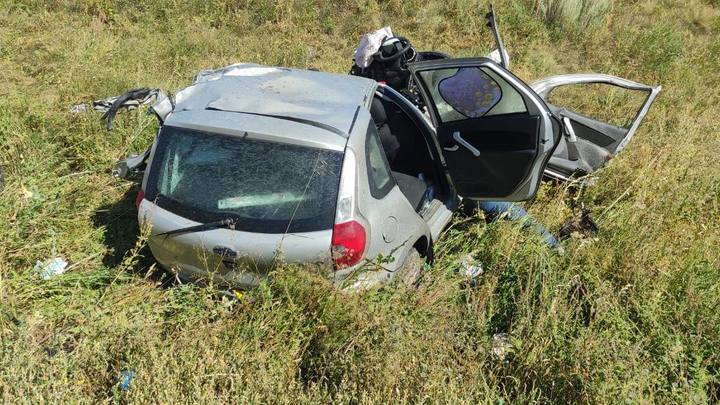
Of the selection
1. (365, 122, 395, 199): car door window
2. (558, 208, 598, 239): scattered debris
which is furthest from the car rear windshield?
(558, 208, 598, 239): scattered debris

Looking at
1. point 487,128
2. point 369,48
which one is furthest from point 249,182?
point 369,48

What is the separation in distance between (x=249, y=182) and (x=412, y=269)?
50.9 inches

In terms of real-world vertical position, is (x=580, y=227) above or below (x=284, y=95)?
below

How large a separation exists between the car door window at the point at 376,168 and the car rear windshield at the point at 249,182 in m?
0.29

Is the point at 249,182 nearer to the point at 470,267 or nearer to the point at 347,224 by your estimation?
the point at 347,224

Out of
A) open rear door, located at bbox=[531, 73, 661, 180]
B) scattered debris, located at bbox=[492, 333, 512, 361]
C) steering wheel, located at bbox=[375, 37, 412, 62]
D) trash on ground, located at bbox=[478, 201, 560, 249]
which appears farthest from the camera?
steering wheel, located at bbox=[375, 37, 412, 62]

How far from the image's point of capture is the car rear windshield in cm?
295

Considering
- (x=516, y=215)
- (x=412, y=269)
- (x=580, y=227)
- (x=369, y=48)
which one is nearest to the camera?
(x=412, y=269)

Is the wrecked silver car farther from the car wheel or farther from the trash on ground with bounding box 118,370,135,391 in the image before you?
the trash on ground with bounding box 118,370,135,391

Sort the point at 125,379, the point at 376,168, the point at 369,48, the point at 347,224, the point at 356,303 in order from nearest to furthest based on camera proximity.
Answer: the point at 125,379, the point at 347,224, the point at 356,303, the point at 376,168, the point at 369,48

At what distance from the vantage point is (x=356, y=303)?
313 centimetres

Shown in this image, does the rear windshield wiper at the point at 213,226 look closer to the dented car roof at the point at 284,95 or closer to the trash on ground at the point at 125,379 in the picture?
the dented car roof at the point at 284,95

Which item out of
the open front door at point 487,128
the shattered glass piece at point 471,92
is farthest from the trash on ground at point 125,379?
the shattered glass piece at point 471,92

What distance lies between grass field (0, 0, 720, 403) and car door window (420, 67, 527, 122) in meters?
0.90
